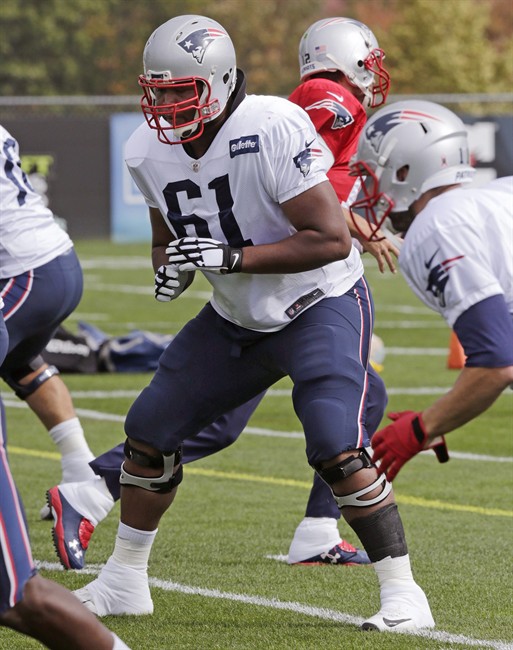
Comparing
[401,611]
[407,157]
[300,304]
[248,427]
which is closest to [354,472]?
[401,611]

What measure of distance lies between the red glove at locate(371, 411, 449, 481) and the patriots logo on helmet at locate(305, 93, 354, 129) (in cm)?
126

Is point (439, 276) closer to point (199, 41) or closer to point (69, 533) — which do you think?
point (199, 41)

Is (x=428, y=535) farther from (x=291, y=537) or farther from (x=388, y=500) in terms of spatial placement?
(x=388, y=500)

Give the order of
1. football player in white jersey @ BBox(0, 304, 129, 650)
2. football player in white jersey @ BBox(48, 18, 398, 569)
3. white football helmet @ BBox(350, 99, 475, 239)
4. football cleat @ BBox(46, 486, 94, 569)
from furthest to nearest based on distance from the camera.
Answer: football player in white jersey @ BBox(48, 18, 398, 569) < football cleat @ BBox(46, 486, 94, 569) < white football helmet @ BBox(350, 99, 475, 239) < football player in white jersey @ BBox(0, 304, 129, 650)

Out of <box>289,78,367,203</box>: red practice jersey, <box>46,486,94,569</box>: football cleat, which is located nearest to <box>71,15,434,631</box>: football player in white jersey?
<box>46,486,94,569</box>: football cleat

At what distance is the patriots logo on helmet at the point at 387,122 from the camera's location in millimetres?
5219

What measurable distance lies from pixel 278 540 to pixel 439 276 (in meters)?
1.76

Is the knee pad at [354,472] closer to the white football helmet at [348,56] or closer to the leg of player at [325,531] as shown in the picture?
the leg of player at [325,531]

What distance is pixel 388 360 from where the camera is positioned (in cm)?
1120

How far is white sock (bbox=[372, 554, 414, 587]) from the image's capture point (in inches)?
171

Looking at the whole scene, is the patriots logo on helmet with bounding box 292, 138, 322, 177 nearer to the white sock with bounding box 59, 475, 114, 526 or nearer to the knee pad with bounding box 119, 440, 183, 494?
the knee pad with bounding box 119, 440, 183, 494

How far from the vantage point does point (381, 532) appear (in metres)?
4.31

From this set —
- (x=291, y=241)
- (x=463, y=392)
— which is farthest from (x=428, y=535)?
(x=291, y=241)

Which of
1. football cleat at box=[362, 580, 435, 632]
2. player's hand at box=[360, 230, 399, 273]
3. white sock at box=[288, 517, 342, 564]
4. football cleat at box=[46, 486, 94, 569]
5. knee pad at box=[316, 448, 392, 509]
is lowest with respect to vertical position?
white sock at box=[288, 517, 342, 564]
